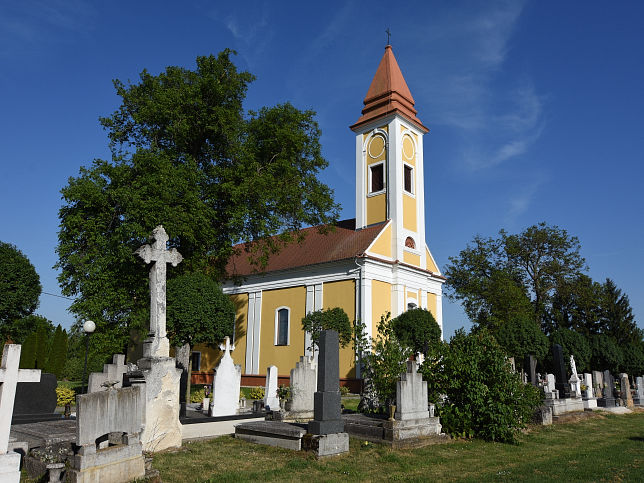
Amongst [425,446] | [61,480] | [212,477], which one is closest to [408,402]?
[425,446]

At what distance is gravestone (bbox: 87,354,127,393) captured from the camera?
10133 mm

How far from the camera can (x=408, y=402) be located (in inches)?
356

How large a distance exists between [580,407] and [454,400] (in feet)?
24.3

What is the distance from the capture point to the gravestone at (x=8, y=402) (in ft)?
15.0

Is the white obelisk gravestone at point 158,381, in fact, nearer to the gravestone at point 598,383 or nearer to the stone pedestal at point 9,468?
the stone pedestal at point 9,468

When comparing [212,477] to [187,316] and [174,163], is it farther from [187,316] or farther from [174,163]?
[174,163]

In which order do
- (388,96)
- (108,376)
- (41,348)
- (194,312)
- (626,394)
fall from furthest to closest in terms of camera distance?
1. (388,96)
2. (41,348)
3. (626,394)
4. (194,312)
5. (108,376)

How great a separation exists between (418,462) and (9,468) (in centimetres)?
538

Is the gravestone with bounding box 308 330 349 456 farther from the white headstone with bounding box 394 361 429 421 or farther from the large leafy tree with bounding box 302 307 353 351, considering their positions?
the large leafy tree with bounding box 302 307 353 351

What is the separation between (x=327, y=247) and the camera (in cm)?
2620

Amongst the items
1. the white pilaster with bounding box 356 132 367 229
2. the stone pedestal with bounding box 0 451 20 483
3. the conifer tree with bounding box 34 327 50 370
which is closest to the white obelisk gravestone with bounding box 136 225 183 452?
the stone pedestal with bounding box 0 451 20 483

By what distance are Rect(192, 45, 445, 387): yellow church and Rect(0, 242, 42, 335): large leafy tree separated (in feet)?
35.5

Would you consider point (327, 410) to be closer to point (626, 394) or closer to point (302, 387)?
point (302, 387)

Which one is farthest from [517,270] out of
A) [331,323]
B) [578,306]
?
[331,323]
